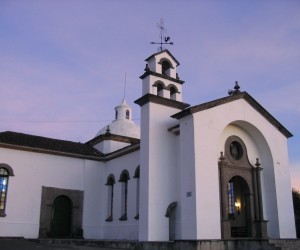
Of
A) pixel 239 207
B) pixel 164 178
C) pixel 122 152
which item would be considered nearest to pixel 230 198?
pixel 239 207

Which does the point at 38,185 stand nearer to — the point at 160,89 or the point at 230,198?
the point at 160,89

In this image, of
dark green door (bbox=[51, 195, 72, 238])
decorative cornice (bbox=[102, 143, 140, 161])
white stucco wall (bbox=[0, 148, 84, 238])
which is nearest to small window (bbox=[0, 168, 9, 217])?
white stucco wall (bbox=[0, 148, 84, 238])

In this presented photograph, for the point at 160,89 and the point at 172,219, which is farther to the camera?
the point at 160,89

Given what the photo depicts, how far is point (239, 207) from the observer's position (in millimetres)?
19328

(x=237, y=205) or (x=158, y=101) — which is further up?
(x=158, y=101)

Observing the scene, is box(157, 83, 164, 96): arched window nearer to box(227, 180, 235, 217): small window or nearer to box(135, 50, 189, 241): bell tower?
box(135, 50, 189, 241): bell tower

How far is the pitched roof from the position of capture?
17.2m

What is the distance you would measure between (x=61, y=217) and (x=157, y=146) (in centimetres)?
947

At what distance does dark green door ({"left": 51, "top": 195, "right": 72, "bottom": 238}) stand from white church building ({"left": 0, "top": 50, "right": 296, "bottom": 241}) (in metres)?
0.06

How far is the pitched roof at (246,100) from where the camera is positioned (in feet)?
56.4

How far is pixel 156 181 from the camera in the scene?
1828 cm

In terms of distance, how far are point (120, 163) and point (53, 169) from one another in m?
4.32

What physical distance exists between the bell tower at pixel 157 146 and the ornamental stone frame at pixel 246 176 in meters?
2.49

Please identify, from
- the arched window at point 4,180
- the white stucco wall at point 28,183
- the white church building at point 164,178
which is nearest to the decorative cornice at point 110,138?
Result: the white church building at point 164,178
